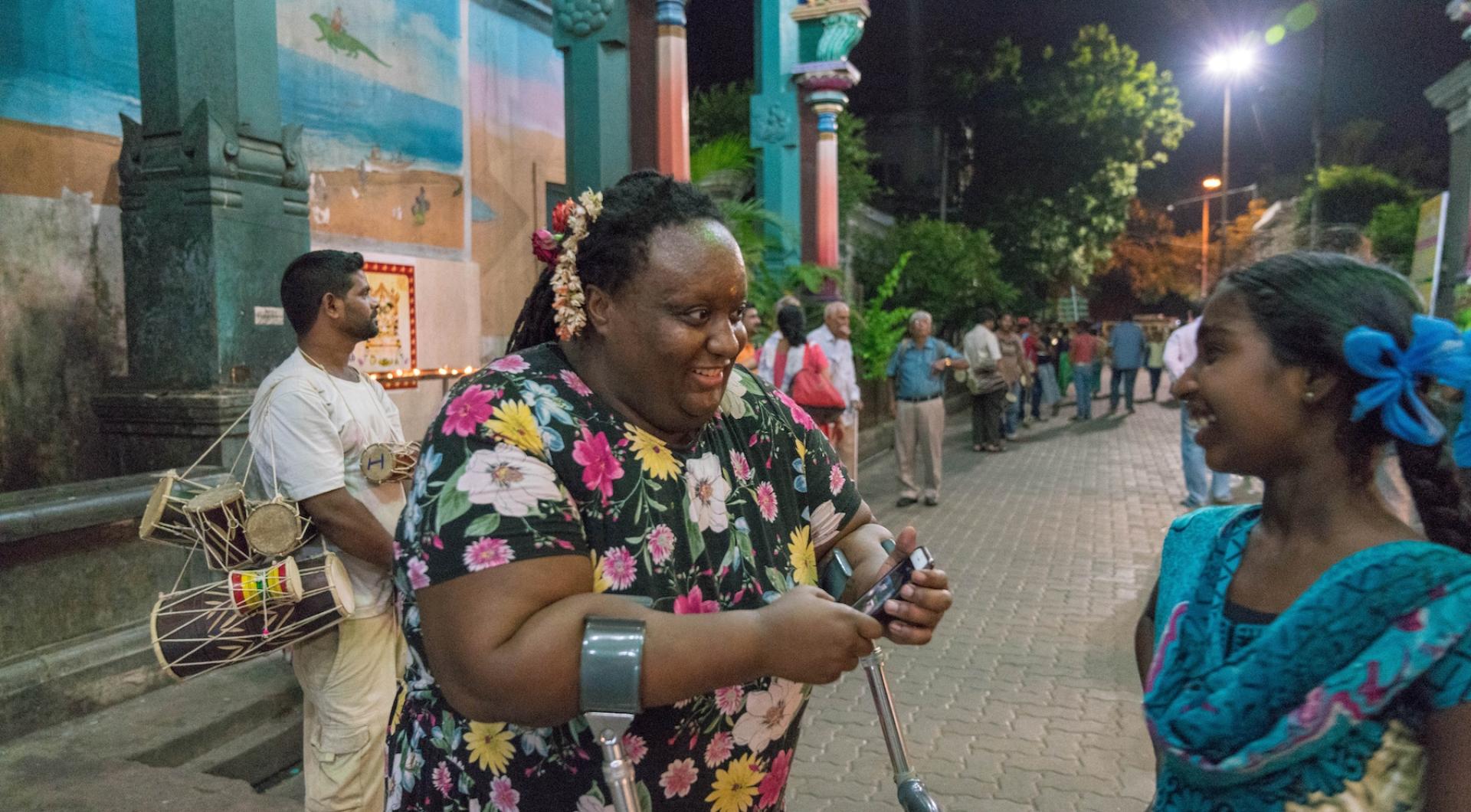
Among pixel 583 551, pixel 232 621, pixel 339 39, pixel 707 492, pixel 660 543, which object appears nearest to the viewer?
pixel 583 551

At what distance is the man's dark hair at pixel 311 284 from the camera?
3.19 meters

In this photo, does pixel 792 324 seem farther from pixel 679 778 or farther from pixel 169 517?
pixel 679 778

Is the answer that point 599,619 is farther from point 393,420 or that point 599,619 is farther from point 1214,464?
point 393,420

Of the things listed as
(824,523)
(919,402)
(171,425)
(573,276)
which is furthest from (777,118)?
(573,276)

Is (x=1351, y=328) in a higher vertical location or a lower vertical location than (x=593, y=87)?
lower

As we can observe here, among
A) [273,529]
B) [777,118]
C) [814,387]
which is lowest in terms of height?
[273,529]

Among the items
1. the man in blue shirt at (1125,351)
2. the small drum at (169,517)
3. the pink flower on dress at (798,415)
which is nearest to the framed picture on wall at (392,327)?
the small drum at (169,517)

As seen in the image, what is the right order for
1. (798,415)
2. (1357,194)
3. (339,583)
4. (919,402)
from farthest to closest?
(1357,194) < (919,402) < (339,583) < (798,415)

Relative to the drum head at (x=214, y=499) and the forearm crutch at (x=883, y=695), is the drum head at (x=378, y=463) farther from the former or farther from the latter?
the forearm crutch at (x=883, y=695)

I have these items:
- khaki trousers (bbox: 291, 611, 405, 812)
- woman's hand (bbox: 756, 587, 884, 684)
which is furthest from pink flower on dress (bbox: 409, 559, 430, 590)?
khaki trousers (bbox: 291, 611, 405, 812)

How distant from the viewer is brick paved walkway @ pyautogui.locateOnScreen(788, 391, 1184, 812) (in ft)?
12.8

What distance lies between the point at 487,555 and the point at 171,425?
14.8ft

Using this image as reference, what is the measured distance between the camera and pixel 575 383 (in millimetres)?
1675

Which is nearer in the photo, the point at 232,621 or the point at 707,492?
the point at 707,492
